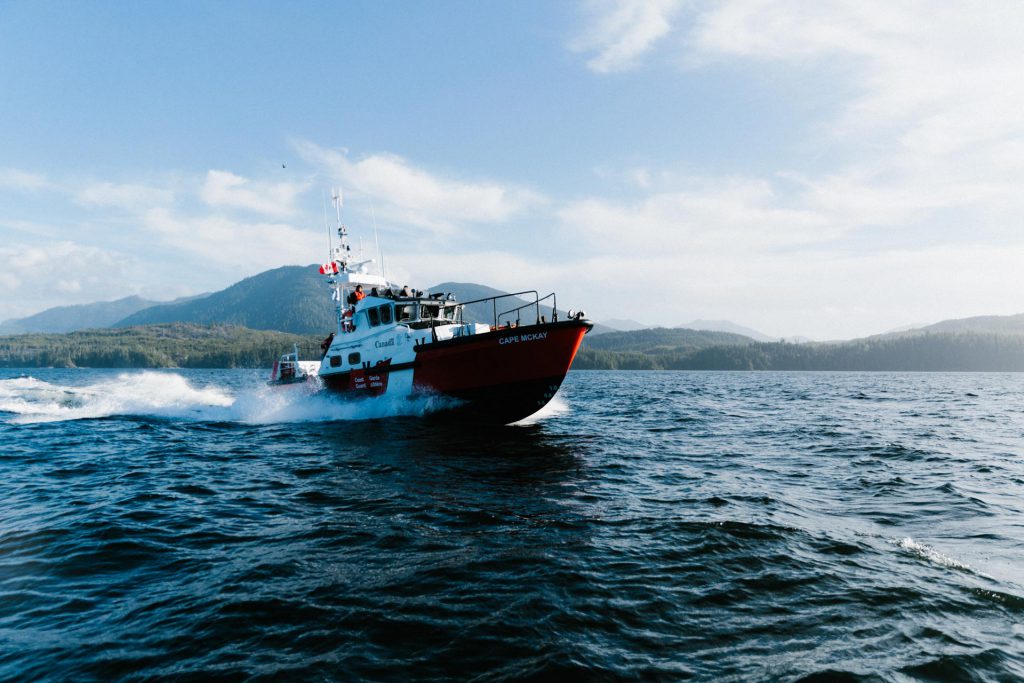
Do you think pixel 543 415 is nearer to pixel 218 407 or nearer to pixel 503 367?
pixel 503 367

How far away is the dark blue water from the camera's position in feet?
14.6

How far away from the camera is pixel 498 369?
59.2 feet

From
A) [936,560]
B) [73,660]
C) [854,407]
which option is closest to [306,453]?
[73,660]

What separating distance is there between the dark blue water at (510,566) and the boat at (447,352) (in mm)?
4327

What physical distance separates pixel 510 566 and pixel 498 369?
38.6ft

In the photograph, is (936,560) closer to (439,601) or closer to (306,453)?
(439,601)

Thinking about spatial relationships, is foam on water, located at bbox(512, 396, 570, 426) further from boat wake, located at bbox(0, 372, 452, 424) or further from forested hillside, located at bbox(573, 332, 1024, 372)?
forested hillside, located at bbox(573, 332, 1024, 372)

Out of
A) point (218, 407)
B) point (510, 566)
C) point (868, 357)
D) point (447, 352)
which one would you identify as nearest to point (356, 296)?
point (447, 352)

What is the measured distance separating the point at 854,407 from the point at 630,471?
26.7m

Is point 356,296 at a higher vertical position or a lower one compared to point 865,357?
higher

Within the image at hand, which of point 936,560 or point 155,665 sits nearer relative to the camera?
point 155,665

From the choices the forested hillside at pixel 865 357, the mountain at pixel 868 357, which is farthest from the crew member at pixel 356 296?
the mountain at pixel 868 357

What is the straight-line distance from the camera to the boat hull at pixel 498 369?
17.4m

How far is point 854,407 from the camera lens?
3122cm
